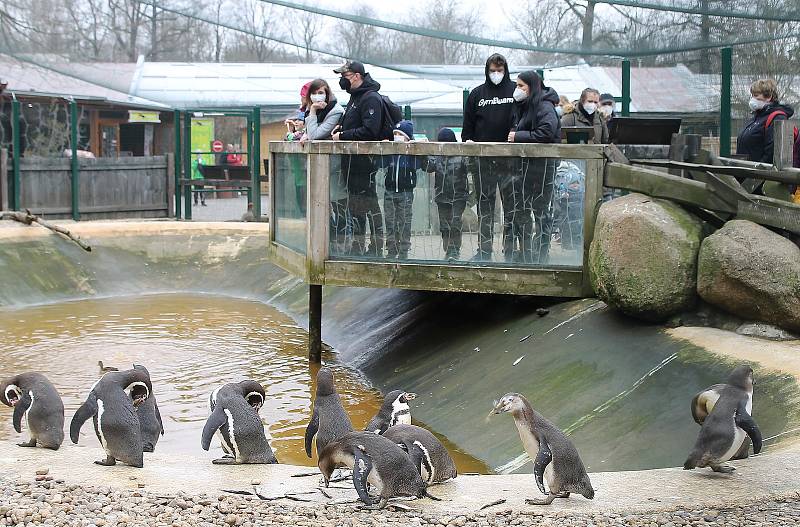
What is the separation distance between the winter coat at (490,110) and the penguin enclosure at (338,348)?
163 centimetres

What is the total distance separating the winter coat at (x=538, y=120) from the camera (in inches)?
413

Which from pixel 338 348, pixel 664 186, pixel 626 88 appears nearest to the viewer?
pixel 664 186

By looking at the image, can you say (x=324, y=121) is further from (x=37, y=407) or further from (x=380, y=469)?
(x=380, y=469)

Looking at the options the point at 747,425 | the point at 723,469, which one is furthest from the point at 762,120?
the point at 723,469

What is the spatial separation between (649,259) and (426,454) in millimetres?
3891

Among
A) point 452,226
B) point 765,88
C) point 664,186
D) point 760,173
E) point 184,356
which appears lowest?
point 184,356

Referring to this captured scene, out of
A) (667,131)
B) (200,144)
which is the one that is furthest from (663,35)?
(200,144)

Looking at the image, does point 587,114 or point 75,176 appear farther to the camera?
point 75,176

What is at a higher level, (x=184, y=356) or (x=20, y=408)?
(x=20, y=408)

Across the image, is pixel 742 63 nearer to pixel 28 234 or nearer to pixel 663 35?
pixel 663 35

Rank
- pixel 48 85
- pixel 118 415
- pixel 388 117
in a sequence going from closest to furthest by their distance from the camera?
pixel 118 415
pixel 388 117
pixel 48 85

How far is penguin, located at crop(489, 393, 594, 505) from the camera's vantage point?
5.70 metres

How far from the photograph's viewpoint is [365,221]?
11109 mm

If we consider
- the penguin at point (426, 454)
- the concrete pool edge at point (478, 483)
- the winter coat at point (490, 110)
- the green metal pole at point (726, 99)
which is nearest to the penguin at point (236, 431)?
the concrete pool edge at point (478, 483)
